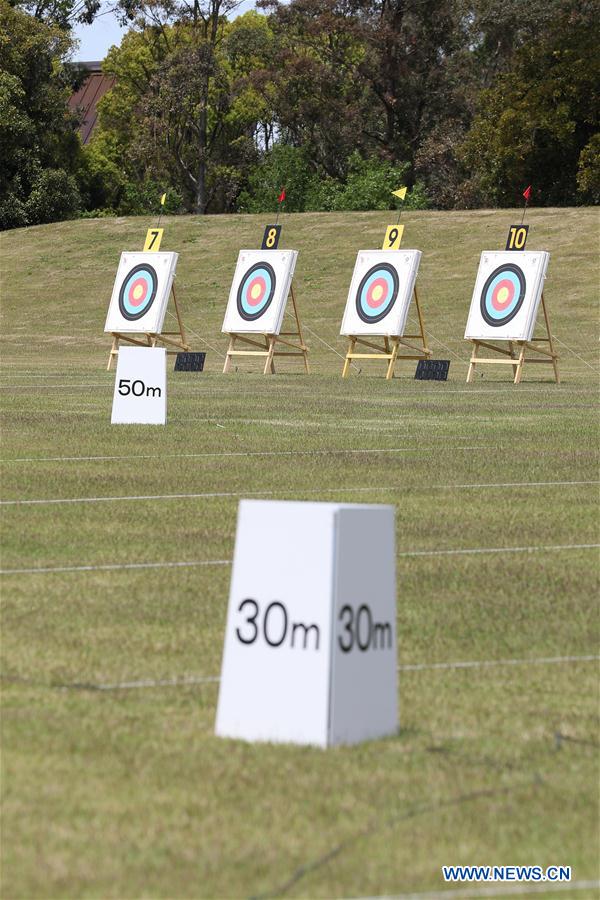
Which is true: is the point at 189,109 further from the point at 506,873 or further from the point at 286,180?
the point at 506,873

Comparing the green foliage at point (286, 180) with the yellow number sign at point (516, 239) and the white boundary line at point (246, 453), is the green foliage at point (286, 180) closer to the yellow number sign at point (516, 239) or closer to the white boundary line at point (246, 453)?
the yellow number sign at point (516, 239)

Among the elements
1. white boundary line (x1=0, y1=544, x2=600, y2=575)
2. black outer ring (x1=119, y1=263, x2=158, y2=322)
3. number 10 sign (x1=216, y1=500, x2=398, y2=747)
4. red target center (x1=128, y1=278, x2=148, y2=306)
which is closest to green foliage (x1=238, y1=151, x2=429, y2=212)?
black outer ring (x1=119, y1=263, x2=158, y2=322)

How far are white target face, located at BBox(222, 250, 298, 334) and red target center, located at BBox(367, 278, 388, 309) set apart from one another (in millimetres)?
1218

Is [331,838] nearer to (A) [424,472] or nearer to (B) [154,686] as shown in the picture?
(B) [154,686]

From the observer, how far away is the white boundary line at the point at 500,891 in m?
3.07

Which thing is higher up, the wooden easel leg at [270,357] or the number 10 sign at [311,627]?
the number 10 sign at [311,627]

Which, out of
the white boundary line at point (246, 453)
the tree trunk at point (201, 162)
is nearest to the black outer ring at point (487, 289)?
the white boundary line at point (246, 453)

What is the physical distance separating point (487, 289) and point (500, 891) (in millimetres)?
19495

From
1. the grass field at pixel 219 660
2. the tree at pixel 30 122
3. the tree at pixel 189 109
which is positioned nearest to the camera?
the grass field at pixel 219 660

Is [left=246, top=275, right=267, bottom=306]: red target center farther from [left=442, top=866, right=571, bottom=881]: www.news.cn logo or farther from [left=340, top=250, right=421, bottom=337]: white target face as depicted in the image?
[left=442, top=866, right=571, bottom=881]: www.news.cn logo

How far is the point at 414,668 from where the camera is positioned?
16.4 ft

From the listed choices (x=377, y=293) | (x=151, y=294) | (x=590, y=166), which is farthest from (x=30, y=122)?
(x=377, y=293)

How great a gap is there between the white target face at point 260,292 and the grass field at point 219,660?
8.62 metres

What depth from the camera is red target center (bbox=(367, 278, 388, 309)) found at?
22.9 metres
